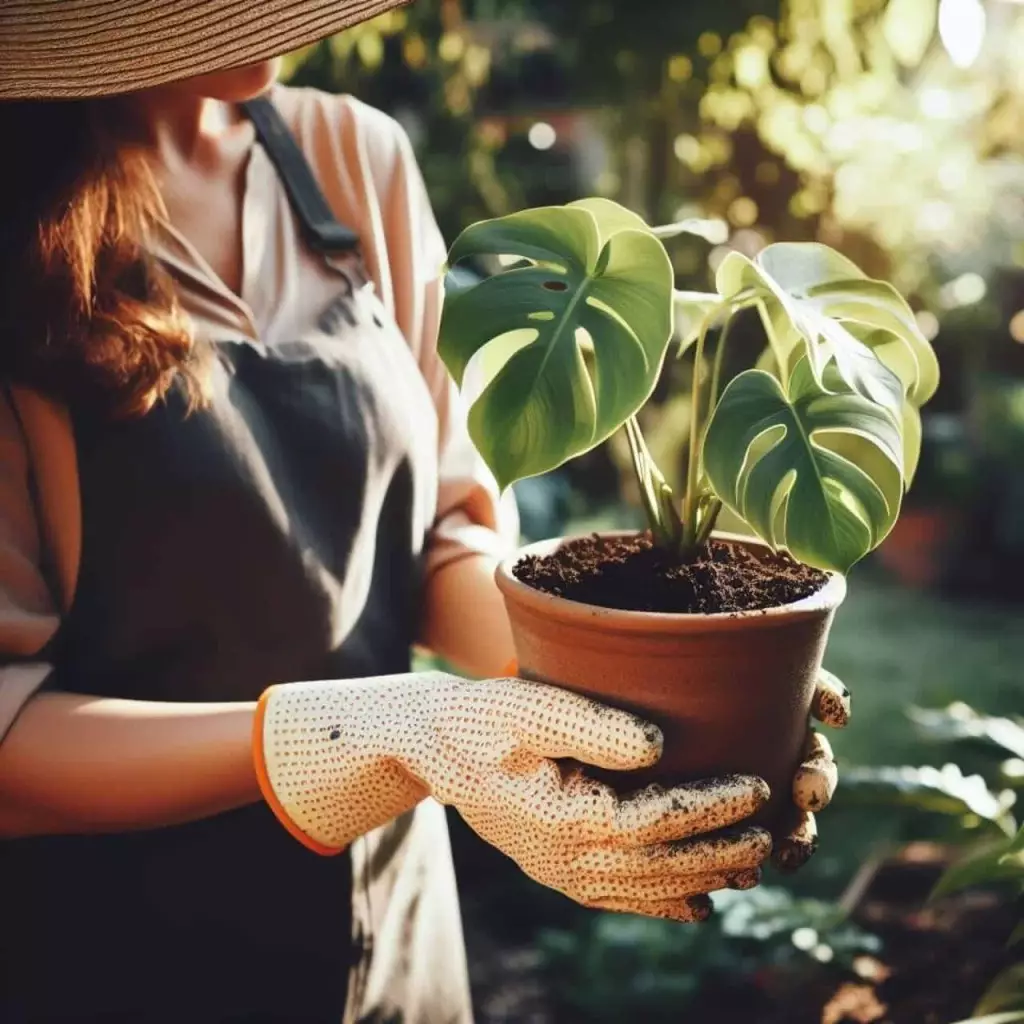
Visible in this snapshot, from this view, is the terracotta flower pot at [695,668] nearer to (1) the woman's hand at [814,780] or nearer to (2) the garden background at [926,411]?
(1) the woman's hand at [814,780]

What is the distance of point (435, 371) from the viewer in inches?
54.3

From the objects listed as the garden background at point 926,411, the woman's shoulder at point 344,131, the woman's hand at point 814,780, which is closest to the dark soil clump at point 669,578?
the woman's hand at point 814,780

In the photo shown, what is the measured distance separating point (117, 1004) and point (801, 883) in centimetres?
187

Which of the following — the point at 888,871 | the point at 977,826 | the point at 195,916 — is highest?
the point at 195,916

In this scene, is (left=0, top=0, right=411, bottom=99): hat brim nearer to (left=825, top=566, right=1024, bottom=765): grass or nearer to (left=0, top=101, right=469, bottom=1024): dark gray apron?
(left=0, top=101, right=469, bottom=1024): dark gray apron

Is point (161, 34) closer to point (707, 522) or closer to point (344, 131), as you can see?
point (344, 131)

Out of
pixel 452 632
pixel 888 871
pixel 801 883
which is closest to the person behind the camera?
pixel 452 632

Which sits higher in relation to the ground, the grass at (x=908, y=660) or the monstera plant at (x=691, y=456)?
the monstera plant at (x=691, y=456)

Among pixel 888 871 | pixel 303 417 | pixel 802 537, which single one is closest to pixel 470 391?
pixel 303 417

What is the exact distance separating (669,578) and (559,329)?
0.20m

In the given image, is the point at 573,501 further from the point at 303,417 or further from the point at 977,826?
the point at 303,417

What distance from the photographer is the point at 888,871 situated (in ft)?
7.05

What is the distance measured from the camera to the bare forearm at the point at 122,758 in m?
1.06

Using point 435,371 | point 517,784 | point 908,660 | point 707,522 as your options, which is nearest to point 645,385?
point 707,522
